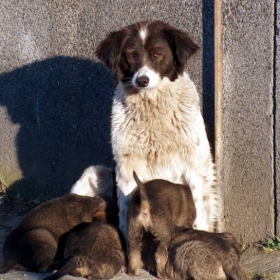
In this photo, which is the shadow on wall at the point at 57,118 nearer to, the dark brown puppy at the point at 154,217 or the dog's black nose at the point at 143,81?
the dog's black nose at the point at 143,81

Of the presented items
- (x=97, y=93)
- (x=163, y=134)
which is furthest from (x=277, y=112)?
(x=97, y=93)

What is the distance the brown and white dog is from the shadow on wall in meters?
1.12

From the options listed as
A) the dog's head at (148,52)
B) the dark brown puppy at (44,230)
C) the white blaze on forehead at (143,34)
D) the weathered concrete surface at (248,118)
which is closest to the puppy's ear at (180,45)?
the dog's head at (148,52)

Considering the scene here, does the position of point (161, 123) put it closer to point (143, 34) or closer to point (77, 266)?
point (143, 34)

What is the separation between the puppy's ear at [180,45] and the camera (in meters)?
6.08

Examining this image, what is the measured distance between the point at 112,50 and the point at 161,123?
752 mm

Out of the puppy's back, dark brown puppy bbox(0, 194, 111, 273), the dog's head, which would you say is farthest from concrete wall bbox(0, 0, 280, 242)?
dark brown puppy bbox(0, 194, 111, 273)

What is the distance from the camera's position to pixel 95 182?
7.04m

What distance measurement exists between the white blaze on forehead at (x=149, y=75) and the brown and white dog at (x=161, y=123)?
0.08 meters

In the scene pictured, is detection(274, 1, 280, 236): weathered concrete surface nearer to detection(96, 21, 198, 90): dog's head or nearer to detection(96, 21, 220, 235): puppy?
detection(96, 21, 220, 235): puppy

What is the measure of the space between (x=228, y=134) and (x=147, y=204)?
1.22 m

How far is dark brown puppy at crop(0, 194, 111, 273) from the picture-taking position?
18.8 ft

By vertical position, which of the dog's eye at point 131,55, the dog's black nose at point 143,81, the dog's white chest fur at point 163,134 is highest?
the dog's eye at point 131,55

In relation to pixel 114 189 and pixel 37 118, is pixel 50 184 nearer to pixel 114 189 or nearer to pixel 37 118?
pixel 37 118
